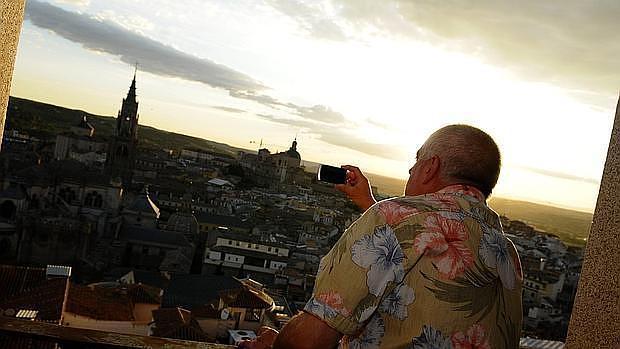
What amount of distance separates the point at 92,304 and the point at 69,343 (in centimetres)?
1011

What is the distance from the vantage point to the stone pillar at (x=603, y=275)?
1321mm

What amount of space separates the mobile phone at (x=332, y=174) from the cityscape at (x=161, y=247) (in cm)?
492

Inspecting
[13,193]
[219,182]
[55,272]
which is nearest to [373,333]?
[55,272]

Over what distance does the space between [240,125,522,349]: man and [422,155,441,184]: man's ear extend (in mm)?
85

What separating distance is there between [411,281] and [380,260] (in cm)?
7

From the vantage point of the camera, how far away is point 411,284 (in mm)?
892

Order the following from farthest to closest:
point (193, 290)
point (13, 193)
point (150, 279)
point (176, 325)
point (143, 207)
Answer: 1. point (143, 207)
2. point (13, 193)
3. point (150, 279)
4. point (193, 290)
5. point (176, 325)

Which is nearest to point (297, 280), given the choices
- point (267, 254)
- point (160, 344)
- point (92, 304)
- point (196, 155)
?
point (267, 254)

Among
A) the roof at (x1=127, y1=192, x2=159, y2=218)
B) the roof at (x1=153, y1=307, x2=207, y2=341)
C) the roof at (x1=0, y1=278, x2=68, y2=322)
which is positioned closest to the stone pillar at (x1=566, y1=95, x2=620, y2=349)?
the roof at (x1=0, y1=278, x2=68, y2=322)

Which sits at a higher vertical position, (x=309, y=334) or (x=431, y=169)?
(x=431, y=169)

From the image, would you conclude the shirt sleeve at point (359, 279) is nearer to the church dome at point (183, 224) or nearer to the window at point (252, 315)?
the window at point (252, 315)

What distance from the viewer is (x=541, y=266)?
90.1 feet

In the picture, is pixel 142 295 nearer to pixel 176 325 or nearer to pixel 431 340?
pixel 176 325

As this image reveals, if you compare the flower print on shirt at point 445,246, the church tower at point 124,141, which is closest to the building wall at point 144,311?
the flower print on shirt at point 445,246
